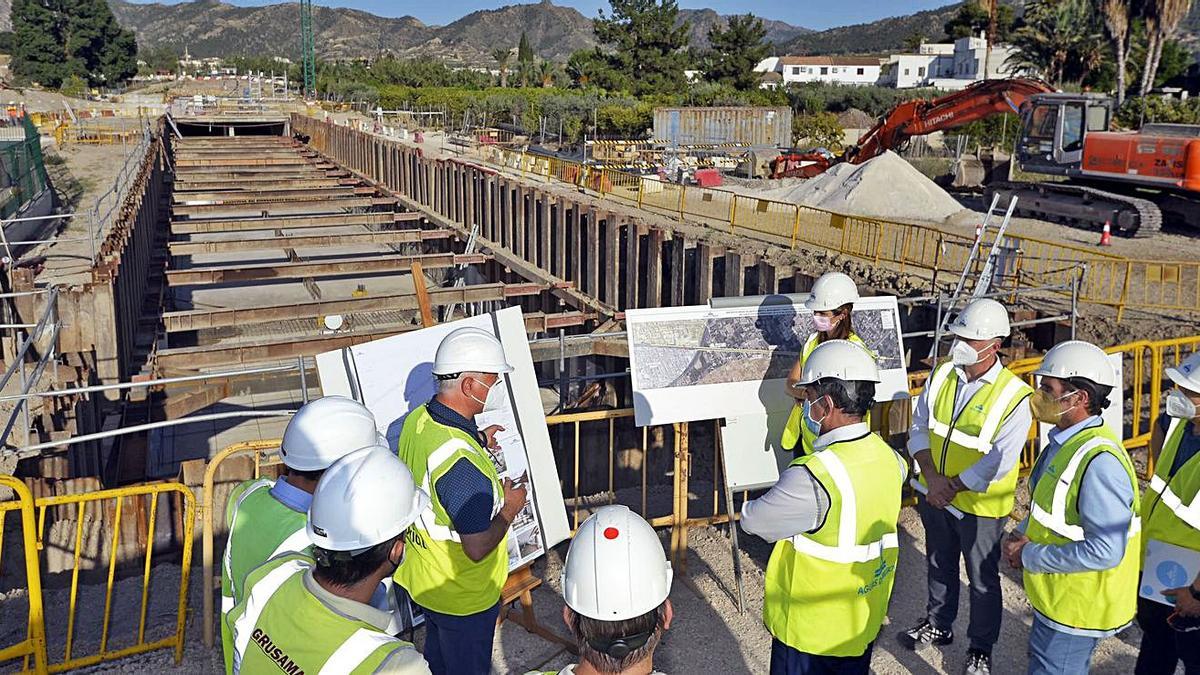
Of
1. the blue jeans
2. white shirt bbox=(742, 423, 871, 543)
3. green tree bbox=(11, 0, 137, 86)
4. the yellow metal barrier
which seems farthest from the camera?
green tree bbox=(11, 0, 137, 86)

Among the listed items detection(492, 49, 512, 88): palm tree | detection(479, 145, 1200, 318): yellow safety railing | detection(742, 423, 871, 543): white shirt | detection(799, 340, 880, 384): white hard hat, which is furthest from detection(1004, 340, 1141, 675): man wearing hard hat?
detection(492, 49, 512, 88): palm tree

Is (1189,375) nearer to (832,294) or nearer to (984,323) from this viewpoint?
(984,323)

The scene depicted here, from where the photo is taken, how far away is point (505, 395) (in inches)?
215

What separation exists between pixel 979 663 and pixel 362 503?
4008 millimetres

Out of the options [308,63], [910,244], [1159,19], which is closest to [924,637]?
[910,244]

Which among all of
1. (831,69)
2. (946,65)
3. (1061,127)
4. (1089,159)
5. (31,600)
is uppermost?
(831,69)

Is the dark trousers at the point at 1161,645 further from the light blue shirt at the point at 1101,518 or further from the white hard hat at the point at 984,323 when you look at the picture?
the white hard hat at the point at 984,323

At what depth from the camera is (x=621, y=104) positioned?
63.6 metres

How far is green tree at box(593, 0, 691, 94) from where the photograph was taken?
250ft

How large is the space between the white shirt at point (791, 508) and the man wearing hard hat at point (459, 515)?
1.06 meters

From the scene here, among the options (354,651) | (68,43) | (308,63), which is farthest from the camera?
(68,43)

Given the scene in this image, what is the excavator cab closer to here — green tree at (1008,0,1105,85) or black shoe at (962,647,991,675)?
black shoe at (962,647,991,675)

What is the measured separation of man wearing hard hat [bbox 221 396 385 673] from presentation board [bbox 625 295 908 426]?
101 inches

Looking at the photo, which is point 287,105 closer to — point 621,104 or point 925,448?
point 621,104
